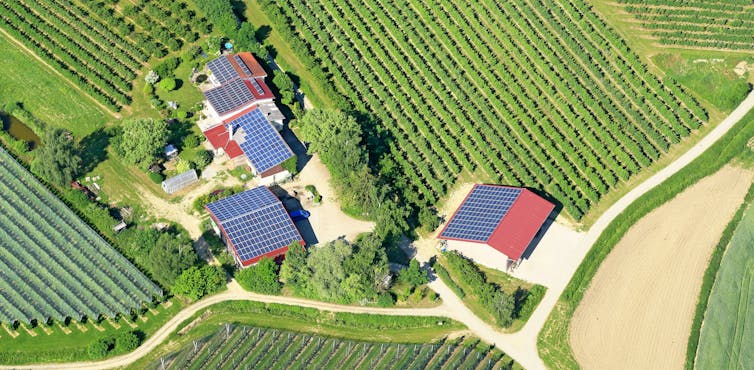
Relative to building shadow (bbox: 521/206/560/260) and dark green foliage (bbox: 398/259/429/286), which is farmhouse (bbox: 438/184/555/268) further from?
dark green foliage (bbox: 398/259/429/286)

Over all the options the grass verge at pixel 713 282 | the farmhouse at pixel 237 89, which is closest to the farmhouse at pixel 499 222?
the grass verge at pixel 713 282

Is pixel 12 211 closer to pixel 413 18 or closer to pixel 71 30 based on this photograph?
pixel 71 30

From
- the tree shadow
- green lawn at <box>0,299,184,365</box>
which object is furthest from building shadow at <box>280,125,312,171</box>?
green lawn at <box>0,299,184,365</box>

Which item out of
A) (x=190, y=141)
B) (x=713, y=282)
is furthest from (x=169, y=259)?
(x=713, y=282)

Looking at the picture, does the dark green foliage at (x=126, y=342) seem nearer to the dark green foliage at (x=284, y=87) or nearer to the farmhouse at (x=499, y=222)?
the farmhouse at (x=499, y=222)

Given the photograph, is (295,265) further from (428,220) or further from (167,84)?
(167,84)

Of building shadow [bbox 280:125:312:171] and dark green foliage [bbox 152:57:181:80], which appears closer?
building shadow [bbox 280:125:312:171]

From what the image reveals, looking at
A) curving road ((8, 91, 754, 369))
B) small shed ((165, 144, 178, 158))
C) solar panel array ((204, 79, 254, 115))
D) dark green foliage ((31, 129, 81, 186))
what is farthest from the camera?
solar panel array ((204, 79, 254, 115))
